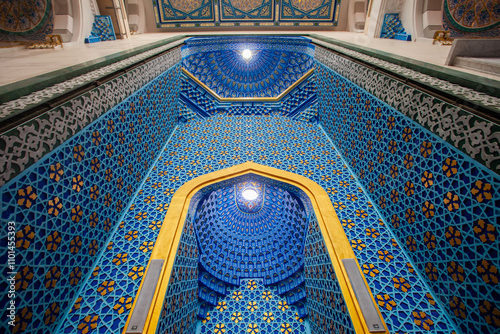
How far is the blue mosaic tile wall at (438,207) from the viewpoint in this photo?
98 centimetres

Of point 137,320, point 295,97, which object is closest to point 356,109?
point 295,97

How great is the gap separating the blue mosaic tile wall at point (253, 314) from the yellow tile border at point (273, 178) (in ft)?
5.03

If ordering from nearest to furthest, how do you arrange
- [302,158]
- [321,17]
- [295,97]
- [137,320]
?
1. [137,320]
2. [302,158]
3. [295,97]
4. [321,17]

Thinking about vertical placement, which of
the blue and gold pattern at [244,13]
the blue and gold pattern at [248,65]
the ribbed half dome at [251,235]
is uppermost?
the blue and gold pattern at [244,13]

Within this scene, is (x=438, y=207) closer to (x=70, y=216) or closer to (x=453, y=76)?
(x=453, y=76)

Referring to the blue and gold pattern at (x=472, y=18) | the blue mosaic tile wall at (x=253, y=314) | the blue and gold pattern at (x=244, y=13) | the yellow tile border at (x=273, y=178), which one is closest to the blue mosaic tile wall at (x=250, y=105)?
the yellow tile border at (x=273, y=178)

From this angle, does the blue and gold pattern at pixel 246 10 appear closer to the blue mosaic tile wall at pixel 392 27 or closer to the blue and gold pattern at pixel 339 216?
the blue mosaic tile wall at pixel 392 27

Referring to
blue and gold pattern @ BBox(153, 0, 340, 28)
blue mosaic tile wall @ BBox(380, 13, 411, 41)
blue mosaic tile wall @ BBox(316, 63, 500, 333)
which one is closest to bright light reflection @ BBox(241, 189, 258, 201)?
blue mosaic tile wall @ BBox(316, 63, 500, 333)

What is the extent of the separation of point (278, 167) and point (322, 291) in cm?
119

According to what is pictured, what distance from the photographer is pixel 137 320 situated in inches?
47.1

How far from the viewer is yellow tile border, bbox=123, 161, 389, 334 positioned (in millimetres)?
1265

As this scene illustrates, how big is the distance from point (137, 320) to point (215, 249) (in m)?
1.87

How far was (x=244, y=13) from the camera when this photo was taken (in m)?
4.56

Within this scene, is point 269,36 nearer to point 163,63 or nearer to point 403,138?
point 163,63
